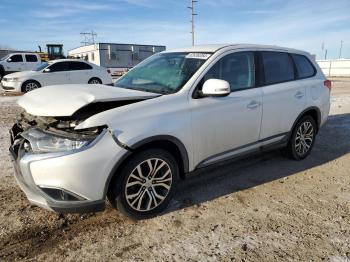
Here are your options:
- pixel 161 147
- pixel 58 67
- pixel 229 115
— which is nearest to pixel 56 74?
pixel 58 67

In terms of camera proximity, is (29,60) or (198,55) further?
(29,60)

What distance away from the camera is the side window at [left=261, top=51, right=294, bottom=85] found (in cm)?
477

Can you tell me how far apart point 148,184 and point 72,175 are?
866mm

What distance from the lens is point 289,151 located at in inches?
216

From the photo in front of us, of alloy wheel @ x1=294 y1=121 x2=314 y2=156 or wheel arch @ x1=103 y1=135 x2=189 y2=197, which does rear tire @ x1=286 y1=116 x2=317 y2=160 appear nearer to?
alloy wheel @ x1=294 y1=121 x2=314 y2=156

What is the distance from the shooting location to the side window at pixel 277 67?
4.77m

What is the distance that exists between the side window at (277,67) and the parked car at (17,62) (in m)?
18.0

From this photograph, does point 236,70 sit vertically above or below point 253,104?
above

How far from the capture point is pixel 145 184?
354 centimetres

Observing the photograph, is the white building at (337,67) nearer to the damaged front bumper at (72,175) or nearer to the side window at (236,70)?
the side window at (236,70)

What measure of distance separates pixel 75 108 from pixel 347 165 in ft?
14.4

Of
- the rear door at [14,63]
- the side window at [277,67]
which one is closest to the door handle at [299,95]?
the side window at [277,67]

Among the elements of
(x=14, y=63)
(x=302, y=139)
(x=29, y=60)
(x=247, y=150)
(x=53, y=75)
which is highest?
(x=29, y=60)

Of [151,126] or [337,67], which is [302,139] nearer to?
[151,126]
